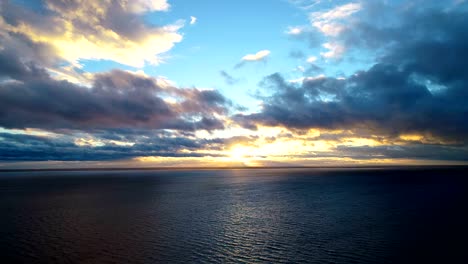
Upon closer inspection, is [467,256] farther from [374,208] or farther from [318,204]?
[318,204]

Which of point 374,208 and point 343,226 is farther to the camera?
point 374,208

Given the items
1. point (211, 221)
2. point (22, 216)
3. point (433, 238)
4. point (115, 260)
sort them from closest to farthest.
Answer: point (115, 260) < point (433, 238) < point (211, 221) < point (22, 216)

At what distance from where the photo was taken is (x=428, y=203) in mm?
64500

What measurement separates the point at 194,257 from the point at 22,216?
4057 cm

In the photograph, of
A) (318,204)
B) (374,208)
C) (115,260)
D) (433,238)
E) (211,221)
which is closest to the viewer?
(115,260)

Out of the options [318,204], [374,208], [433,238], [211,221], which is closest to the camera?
[433,238]

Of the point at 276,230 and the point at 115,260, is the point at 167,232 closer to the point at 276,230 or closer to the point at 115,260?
the point at 115,260

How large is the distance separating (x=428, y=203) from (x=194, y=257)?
59.2m

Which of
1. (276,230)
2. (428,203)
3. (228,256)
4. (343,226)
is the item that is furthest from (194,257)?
(428,203)

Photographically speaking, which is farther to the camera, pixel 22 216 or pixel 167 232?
pixel 22 216

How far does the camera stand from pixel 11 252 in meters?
30.6

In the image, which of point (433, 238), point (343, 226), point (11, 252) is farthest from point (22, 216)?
point (433, 238)

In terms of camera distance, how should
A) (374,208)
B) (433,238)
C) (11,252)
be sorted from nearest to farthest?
(11,252) → (433,238) → (374,208)

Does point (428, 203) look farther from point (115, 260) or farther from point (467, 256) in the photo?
point (115, 260)
